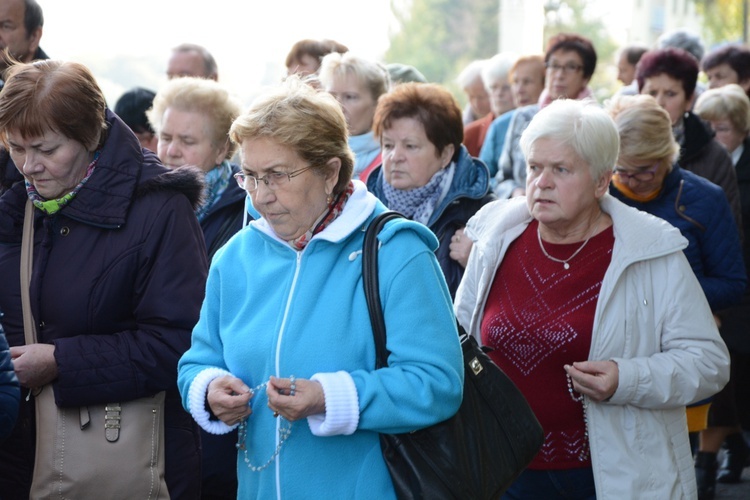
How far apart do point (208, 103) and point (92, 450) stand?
2149 mm

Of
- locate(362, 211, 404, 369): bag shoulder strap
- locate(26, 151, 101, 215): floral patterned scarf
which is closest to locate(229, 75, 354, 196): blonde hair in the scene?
locate(362, 211, 404, 369): bag shoulder strap

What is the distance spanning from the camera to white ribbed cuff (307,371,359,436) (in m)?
2.70

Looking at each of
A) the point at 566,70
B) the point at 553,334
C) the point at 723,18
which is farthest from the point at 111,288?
the point at 723,18

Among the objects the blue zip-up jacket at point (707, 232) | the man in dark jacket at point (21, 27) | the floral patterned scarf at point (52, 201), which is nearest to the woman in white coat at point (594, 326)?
the blue zip-up jacket at point (707, 232)

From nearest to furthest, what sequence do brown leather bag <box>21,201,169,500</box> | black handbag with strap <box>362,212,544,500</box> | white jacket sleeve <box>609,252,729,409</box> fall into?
black handbag with strap <box>362,212,544,500</box> < brown leather bag <box>21,201,169,500</box> < white jacket sleeve <box>609,252,729,409</box>

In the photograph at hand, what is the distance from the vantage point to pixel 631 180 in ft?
15.4

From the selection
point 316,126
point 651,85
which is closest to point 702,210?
point 651,85

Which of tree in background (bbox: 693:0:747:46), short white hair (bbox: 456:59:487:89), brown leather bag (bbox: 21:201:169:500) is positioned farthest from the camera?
tree in background (bbox: 693:0:747:46)

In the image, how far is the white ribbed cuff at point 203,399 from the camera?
9.64 ft

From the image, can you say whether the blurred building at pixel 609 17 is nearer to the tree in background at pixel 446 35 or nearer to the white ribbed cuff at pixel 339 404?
the tree in background at pixel 446 35

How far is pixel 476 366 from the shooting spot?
300 centimetres

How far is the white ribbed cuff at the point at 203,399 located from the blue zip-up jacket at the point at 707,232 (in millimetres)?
2459

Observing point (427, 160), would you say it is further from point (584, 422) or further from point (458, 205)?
point (584, 422)

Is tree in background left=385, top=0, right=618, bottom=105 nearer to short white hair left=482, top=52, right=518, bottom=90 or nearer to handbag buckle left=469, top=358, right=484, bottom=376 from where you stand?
short white hair left=482, top=52, right=518, bottom=90
